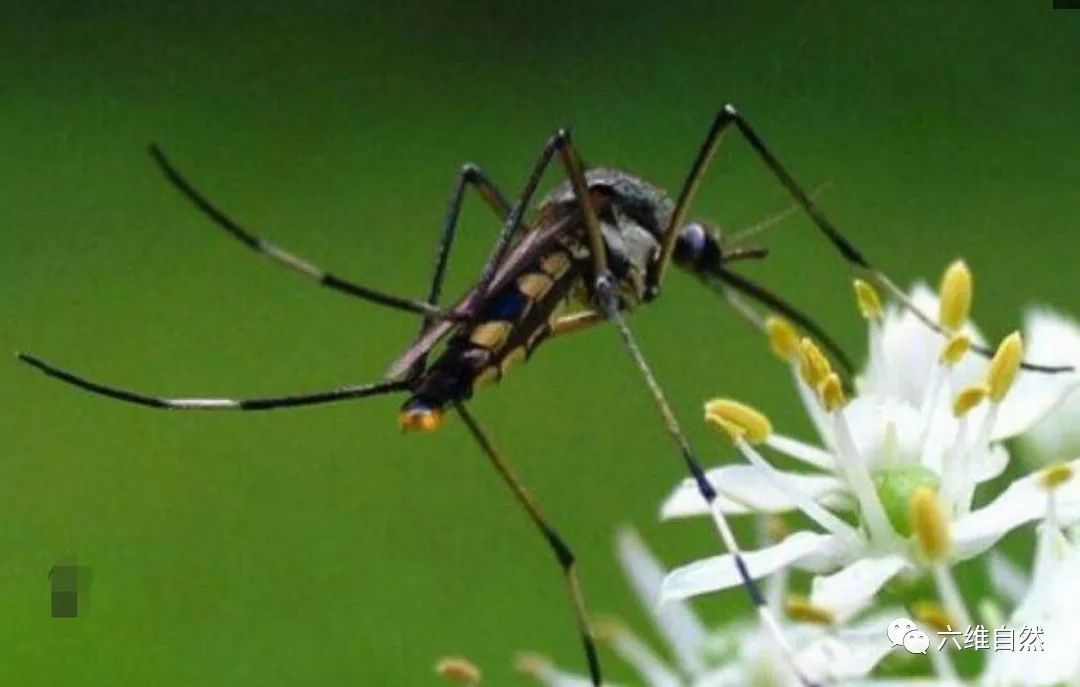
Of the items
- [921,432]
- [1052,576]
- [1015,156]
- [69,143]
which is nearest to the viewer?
[1052,576]

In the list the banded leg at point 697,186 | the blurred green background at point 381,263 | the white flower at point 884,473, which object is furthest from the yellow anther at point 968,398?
the blurred green background at point 381,263

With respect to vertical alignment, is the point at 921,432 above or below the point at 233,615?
below

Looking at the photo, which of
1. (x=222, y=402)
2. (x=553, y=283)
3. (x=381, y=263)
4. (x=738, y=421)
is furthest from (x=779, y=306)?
(x=381, y=263)

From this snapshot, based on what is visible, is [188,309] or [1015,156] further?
[1015,156]

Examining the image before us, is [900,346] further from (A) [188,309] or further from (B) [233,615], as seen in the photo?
(A) [188,309]

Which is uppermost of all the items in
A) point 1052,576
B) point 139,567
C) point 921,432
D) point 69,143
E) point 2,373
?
point 69,143

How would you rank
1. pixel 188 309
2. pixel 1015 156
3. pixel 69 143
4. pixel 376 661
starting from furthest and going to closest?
pixel 69 143
pixel 1015 156
pixel 188 309
pixel 376 661

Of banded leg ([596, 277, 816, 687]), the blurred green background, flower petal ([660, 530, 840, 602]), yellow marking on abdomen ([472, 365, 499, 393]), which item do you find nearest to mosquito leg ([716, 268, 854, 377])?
banded leg ([596, 277, 816, 687])

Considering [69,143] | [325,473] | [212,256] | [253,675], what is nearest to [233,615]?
[253,675]
